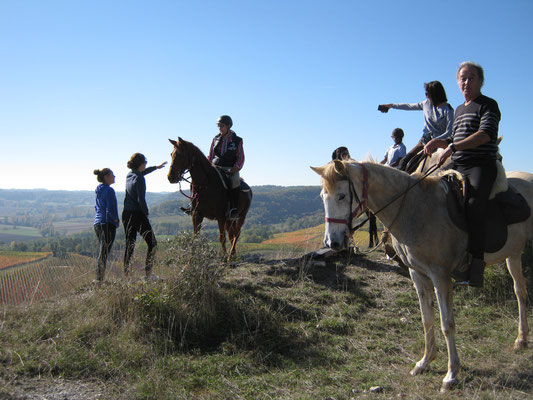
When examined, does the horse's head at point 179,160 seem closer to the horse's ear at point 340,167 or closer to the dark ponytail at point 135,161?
the dark ponytail at point 135,161

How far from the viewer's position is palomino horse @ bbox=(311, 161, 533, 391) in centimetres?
335

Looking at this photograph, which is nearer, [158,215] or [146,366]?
[146,366]

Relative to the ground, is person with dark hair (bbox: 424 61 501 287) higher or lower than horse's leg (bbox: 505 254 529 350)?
higher

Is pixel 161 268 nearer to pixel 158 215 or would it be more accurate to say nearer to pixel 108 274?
pixel 108 274

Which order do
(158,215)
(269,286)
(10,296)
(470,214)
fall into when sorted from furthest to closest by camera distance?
(158,215) → (269,286) → (10,296) → (470,214)

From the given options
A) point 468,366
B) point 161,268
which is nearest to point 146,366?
point 161,268

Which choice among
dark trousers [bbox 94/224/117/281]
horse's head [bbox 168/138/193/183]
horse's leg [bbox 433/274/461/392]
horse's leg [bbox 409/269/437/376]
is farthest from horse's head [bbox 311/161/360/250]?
horse's head [bbox 168/138/193/183]

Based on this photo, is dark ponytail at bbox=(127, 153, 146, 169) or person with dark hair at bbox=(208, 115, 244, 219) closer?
dark ponytail at bbox=(127, 153, 146, 169)

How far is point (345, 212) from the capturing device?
3314mm

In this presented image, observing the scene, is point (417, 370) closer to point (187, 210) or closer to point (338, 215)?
point (338, 215)

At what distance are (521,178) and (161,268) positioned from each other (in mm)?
5387

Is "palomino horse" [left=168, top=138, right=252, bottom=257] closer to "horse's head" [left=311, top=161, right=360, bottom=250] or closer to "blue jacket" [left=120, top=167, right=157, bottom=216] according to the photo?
"blue jacket" [left=120, top=167, right=157, bottom=216]

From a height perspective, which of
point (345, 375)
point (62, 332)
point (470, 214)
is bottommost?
point (345, 375)

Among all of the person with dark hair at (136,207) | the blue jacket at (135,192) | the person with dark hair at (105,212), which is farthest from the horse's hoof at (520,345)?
the person with dark hair at (105,212)
